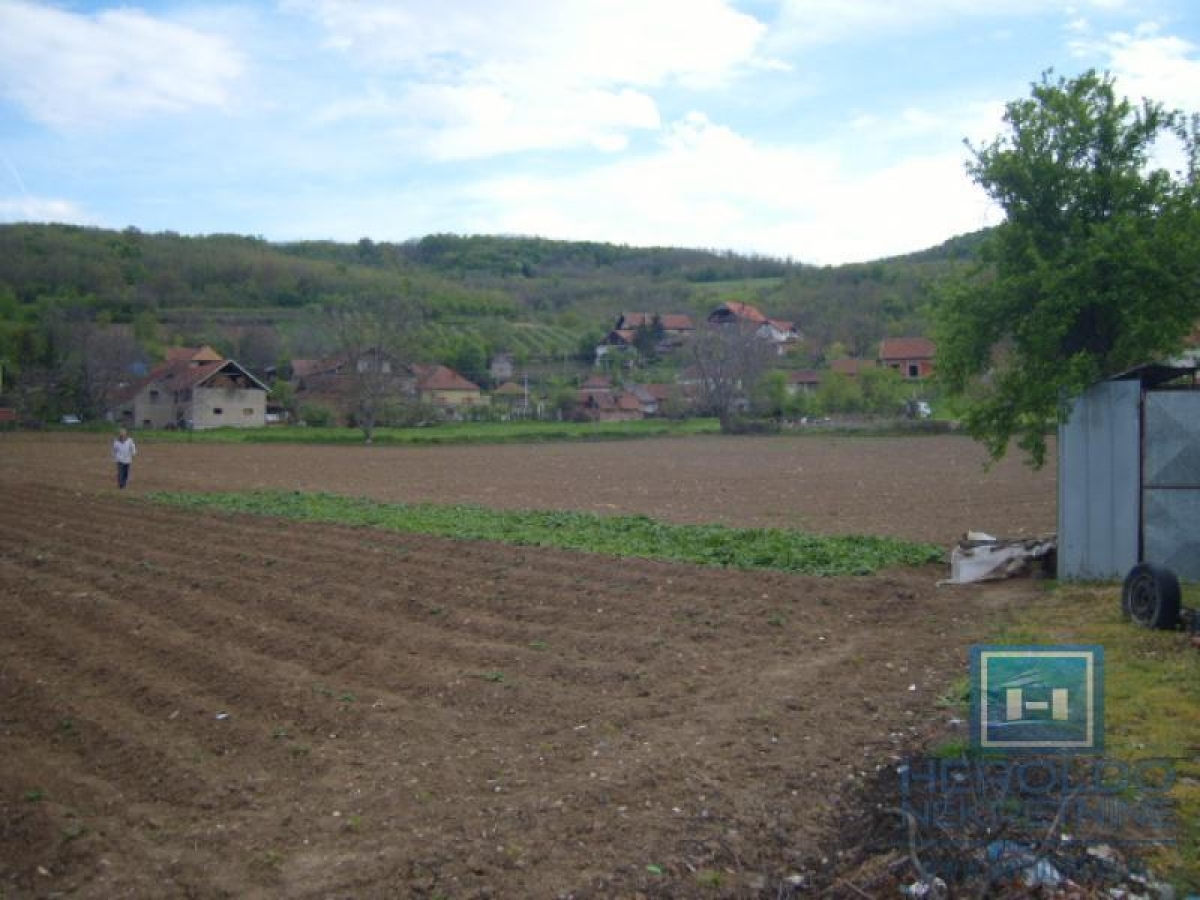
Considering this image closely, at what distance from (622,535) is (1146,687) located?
10375 mm

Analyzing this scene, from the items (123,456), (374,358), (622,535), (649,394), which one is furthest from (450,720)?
(649,394)

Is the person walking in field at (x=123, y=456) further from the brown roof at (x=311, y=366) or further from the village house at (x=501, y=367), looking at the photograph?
the village house at (x=501, y=367)

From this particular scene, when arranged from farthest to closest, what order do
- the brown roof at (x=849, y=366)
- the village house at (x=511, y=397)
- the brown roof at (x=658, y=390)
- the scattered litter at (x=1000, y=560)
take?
the brown roof at (x=658, y=390), the village house at (x=511, y=397), the brown roof at (x=849, y=366), the scattered litter at (x=1000, y=560)

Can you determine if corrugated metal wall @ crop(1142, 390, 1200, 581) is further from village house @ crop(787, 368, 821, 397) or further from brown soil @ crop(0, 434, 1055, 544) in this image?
village house @ crop(787, 368, 821, 397)

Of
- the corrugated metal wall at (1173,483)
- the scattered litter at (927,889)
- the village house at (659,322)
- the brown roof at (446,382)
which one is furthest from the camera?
the village house at (659,322)

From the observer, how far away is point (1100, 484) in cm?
1236

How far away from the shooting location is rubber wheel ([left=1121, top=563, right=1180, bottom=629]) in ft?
30.7

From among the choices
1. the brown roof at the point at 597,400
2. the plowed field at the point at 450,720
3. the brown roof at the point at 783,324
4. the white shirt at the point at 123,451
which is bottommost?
the plowed field at the point at 450,720

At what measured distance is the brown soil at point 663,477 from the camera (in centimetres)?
2273

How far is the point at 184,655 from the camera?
9.70m

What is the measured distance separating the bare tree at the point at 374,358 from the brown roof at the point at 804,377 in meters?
39.1

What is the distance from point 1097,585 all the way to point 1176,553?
988 mm

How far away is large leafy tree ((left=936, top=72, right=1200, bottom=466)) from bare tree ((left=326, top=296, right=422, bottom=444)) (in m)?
53.2

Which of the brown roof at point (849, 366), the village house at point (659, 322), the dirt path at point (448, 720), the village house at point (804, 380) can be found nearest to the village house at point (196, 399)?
the village house at point (804, 380)
